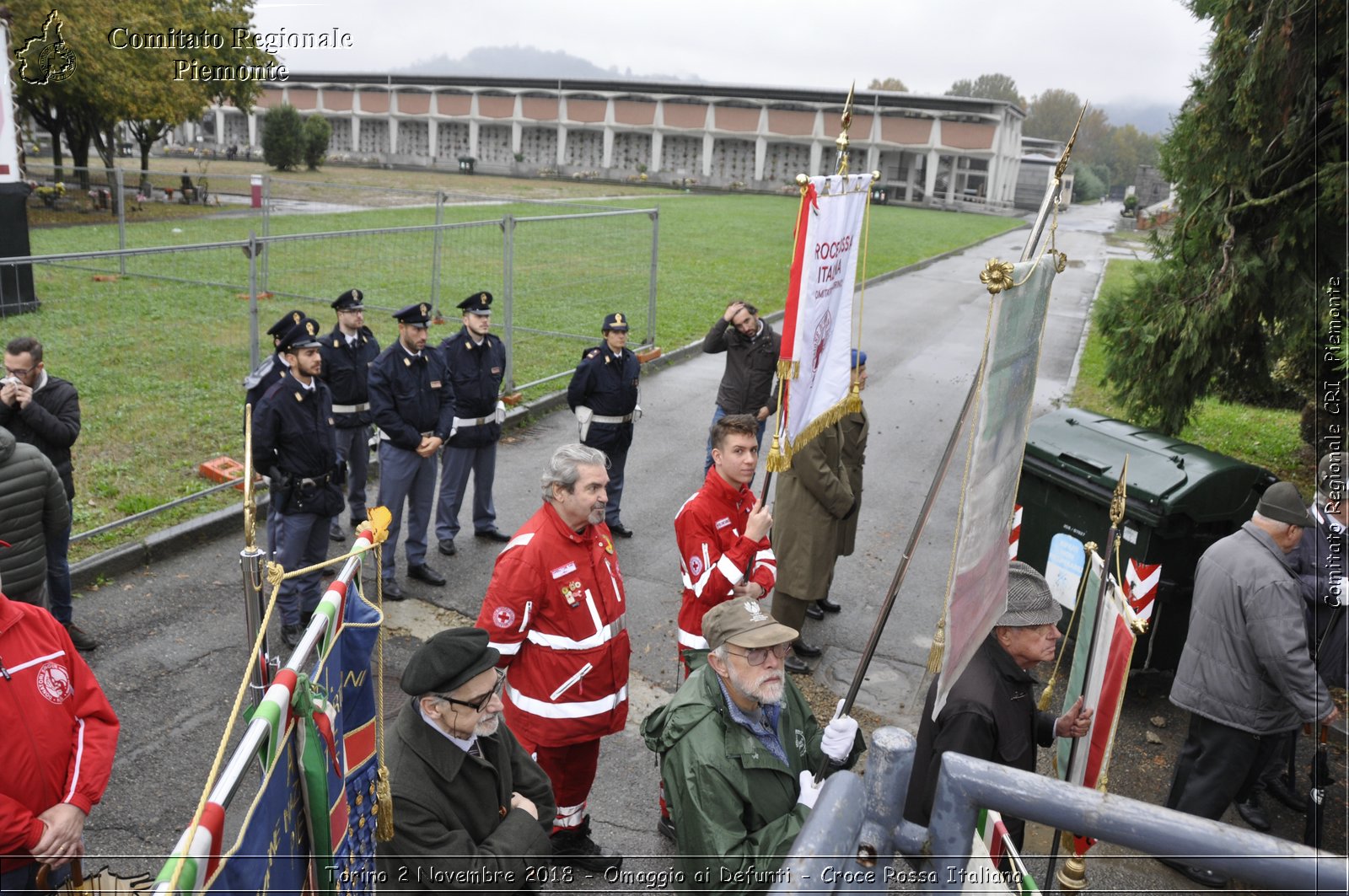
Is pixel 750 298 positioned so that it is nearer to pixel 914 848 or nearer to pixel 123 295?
pixel 123 295

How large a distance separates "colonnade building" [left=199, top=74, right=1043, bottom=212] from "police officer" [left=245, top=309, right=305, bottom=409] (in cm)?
5758

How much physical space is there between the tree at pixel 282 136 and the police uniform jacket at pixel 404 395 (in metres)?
45.0

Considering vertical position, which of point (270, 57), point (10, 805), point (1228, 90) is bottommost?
point (10, 805)

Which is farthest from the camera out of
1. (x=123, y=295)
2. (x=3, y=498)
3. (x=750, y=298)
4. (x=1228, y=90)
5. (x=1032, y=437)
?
(x=750, y=298)

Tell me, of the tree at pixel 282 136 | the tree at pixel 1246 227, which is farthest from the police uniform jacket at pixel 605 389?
the tree at pixel 282 136

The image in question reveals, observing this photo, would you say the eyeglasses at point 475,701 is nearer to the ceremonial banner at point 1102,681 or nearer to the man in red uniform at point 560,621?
the man in red uniform at point 560,621

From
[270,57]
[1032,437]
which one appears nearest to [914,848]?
[1032,437]

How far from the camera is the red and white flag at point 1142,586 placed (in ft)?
19.3

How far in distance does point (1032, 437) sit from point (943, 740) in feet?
14.8

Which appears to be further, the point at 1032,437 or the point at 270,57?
the point at 270,57

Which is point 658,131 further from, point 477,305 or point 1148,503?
point 1148,503

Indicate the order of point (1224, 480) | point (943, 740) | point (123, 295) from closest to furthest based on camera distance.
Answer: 1. point (943, 740)
2. point (1224, 480)
3. point (123, 295)

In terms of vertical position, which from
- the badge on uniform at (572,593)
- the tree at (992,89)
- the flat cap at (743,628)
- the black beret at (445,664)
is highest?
the tree at (992,89)

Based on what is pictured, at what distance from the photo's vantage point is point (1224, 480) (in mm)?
6457
